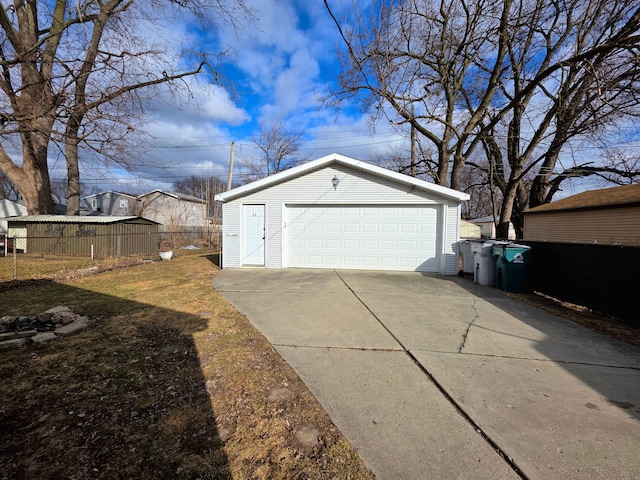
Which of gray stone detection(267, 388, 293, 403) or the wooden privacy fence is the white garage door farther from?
gray stone detection(267, 388, 293, 403)

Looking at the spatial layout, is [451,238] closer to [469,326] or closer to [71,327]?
[469,326]

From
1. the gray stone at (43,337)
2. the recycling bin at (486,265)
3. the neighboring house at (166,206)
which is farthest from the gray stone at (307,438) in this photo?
the neighboring house at (166,206)

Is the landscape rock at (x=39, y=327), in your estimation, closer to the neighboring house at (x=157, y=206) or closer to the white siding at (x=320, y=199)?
the white siding at (x=320, y=199)

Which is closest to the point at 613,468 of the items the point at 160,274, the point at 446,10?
the point at 160,274

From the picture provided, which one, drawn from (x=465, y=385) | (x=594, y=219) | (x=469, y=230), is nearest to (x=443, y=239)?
(x=465, y=385)

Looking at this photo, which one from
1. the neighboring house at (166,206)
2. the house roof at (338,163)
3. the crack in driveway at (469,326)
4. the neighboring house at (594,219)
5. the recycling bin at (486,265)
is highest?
the neighboring house at (166,206)

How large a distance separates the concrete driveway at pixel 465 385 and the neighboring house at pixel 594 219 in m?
5.47

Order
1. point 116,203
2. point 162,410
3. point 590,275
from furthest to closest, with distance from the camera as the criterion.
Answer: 1. point 116,203
2. point 590,275
3. point 162,410

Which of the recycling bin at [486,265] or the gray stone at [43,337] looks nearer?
the gray stone at [43,337]

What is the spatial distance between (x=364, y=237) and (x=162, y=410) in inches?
298

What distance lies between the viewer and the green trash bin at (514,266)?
661 cm

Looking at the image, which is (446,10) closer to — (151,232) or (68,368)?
(68,368)

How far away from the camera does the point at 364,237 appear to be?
30.1 feet

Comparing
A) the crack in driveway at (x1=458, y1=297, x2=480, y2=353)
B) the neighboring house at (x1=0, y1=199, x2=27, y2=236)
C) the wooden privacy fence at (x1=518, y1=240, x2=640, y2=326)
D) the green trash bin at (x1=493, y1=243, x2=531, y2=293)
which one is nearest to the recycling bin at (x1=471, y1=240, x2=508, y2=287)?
the green trash bin at (x1=493, y1=243, x2=531, y2=293)
